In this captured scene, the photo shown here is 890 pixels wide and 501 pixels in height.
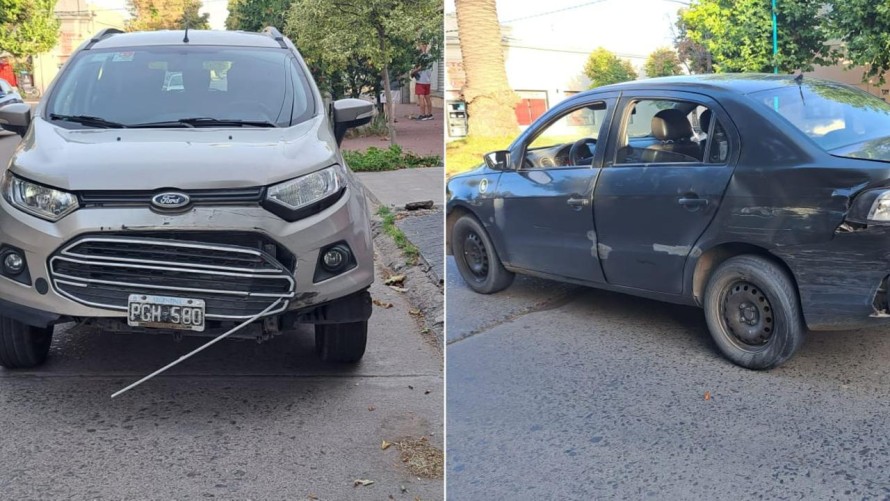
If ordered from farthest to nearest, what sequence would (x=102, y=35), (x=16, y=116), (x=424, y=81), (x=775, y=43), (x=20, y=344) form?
(x=424, y=81) < (x=102, y=35) < (x=16, y=116) < (x=20, y=344) < (x=775, y=43)

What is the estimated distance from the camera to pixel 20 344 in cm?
402

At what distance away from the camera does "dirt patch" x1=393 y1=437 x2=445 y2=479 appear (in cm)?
330

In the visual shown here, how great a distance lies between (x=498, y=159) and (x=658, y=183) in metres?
0.85

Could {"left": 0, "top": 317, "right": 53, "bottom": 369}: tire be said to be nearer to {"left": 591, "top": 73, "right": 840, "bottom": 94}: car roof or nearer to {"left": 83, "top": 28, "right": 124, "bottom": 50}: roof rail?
{"left": 83, "top": 28, "right": 124, "bottom": 50}: roof rail

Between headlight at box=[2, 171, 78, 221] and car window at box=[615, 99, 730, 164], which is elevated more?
car window at box=[615, 99, 730, 164]

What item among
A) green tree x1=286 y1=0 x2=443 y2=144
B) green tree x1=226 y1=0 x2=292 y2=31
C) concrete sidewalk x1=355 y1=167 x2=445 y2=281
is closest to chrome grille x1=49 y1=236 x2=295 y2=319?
concrete sidewalk x1=355 y1=167 x2=445 y2=281

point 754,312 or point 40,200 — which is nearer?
point 754,312

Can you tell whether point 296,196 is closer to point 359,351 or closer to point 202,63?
point 359,351

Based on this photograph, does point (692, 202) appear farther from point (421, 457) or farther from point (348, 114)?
point (348, 114)

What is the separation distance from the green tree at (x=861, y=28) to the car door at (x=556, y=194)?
0.67m

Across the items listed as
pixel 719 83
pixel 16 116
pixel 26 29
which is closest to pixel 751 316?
pixel 719 83

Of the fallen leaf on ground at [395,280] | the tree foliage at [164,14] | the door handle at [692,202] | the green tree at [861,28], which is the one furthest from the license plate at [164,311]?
the tree foliage at [164,14]

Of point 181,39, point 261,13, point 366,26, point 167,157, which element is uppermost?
point 261,13

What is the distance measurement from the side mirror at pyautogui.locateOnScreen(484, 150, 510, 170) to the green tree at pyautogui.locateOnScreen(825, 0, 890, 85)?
3.00 ft
